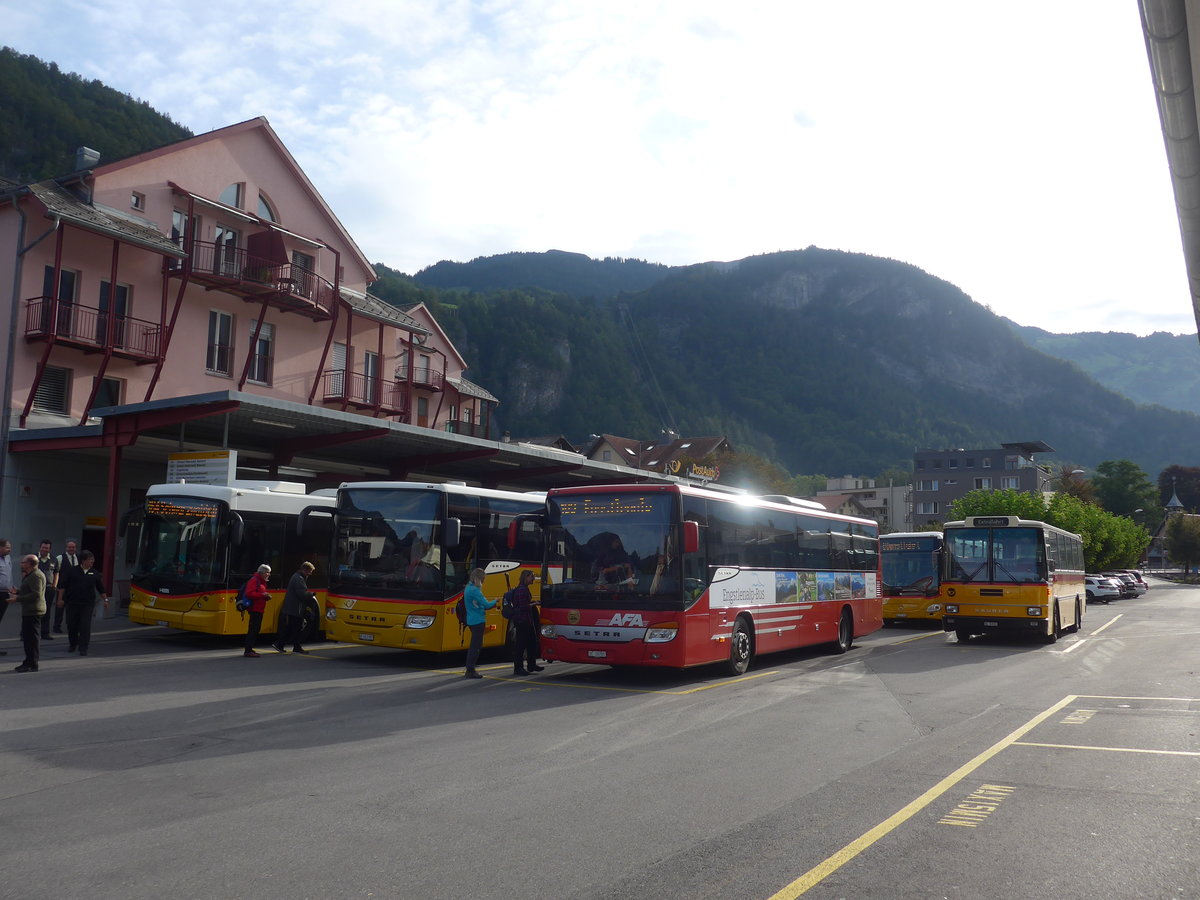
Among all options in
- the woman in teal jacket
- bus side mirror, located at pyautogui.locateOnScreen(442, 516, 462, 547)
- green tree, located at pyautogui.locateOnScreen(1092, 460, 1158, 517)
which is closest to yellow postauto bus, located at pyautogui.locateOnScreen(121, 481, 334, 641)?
bus side mirror, located at pyautogui.locateOnScreen(442, 516, 462, 547)

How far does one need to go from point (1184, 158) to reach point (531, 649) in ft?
37.6

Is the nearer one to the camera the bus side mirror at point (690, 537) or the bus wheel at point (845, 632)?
the bus side mirror at point (690, 537)

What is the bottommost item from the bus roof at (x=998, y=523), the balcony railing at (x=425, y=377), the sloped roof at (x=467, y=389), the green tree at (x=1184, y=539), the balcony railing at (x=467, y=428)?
the bus roof at (x=998, y=523)

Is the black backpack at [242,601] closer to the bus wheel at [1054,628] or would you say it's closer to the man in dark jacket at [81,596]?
the man in dark jacket at [81,596]

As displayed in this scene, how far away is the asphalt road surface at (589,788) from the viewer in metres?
5.42

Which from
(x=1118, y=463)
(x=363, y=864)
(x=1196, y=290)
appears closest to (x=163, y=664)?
(x=363, y=864)

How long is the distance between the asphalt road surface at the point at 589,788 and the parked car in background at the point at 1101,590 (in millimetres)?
50011

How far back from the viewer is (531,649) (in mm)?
15703

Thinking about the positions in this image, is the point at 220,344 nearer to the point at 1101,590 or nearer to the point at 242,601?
the point at 242,601

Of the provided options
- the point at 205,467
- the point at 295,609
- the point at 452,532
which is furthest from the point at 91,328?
the point at 452,532

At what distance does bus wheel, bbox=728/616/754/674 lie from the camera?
15648 mm

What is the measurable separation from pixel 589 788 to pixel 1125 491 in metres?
147

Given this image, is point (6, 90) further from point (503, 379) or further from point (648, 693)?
point (503, 379)

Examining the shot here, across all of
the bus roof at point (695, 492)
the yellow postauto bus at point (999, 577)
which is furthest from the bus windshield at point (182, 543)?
the yellow postauto bus at point (999, 577)
